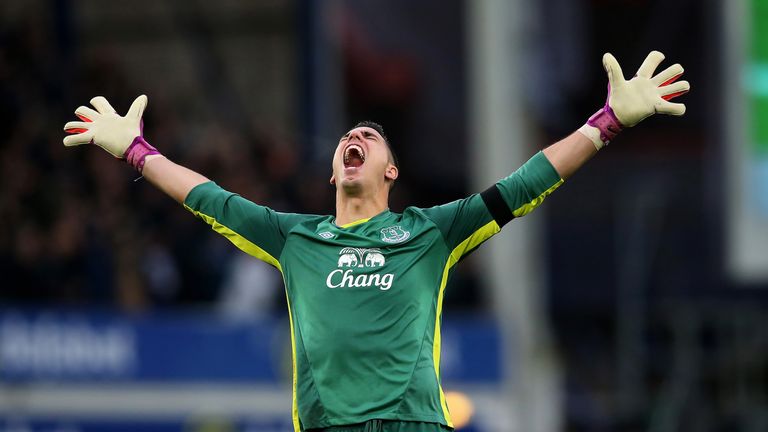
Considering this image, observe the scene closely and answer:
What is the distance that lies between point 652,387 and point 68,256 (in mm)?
7078

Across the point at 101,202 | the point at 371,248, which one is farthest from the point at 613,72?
the point at 101,202

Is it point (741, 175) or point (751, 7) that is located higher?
point (751, 7)

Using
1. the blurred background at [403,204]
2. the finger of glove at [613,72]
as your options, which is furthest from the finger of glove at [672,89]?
the blurred background at [403,204]

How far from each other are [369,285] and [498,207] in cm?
67

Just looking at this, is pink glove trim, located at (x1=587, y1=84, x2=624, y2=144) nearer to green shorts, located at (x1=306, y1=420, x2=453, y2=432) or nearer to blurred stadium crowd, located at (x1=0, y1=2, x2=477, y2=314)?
green shorts, located at (x1=306, y1=420, x2=453, y2=432)

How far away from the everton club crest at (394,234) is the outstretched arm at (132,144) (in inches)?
35.8

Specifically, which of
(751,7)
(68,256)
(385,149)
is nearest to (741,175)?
(751,7)

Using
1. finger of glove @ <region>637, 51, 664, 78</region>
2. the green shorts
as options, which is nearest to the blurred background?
finger of glove @ <region>637, 51, 664, 78</region>

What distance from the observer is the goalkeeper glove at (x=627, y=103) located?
6598 mm

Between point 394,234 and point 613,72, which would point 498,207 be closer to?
point 394,234

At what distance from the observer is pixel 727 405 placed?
17516 mm

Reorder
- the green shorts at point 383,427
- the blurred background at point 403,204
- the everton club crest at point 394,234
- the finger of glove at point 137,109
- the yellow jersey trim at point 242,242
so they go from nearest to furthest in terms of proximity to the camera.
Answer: the green shorts at point 383,427
the everton club crest at point 394,234
the yellow jersey trim at point 242,242
the finger of glove at point 137,109
the blurred background at point 403,204

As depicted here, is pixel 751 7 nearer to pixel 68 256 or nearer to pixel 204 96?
pixel 68 256

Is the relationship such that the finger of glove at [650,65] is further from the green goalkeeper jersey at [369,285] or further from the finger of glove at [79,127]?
the finger of glove at [79,127]
